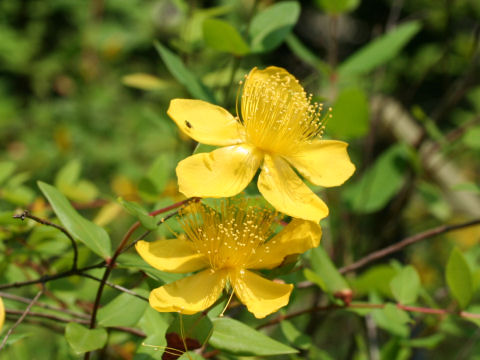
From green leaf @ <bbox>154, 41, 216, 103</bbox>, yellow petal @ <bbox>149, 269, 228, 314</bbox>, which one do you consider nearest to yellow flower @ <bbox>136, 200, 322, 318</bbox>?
yellow petal @ <bbox>149, 269, 228, 314</bbox>

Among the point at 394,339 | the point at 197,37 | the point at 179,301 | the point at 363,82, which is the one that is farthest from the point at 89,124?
the point at 179,301

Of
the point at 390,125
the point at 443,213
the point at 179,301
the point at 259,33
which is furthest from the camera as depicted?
the point at 390,125

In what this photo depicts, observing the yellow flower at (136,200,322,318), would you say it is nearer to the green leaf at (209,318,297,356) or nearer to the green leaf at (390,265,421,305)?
the green leaf at (209,318,297,356)

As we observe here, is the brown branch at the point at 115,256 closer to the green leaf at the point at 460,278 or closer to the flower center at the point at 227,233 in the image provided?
the flower center at the point at 227,233

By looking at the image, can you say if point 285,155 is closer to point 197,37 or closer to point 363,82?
point 197,37

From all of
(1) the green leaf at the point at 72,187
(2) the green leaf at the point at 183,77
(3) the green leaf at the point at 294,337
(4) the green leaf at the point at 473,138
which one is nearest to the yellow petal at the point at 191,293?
(3) the green leaf at the point at 294,337

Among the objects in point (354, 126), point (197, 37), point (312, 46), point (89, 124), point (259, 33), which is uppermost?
point (259, 33)
